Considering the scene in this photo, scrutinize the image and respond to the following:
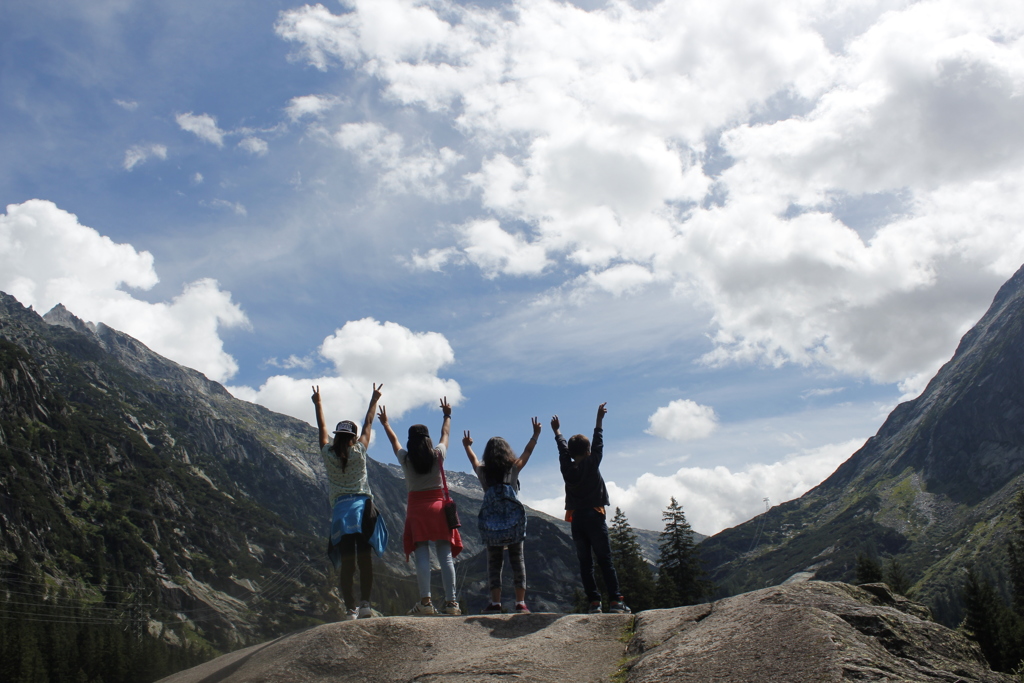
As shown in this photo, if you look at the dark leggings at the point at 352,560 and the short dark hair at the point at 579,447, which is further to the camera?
the short dark hair at the point at 579,447

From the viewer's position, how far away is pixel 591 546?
10883mm

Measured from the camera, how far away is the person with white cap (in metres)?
9.49

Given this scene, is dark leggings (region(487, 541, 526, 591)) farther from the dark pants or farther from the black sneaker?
the black sneaker

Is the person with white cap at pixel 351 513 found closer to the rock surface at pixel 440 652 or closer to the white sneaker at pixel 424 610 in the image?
the white sneaker at pixel 424 610

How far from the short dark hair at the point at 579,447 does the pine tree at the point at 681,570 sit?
116ft

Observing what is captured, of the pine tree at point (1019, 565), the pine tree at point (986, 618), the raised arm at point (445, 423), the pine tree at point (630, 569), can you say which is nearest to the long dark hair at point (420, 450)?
the raised arm at point (445, 423)

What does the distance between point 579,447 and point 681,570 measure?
37548 mm

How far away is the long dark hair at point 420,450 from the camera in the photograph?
10.1m

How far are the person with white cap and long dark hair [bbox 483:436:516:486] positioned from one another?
1.94 metres

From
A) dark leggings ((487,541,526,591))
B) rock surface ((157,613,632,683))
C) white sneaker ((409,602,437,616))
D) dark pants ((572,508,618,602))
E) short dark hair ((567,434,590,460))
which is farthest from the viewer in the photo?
short dark hair ((567,434,590,460))

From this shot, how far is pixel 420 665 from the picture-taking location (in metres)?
7.14

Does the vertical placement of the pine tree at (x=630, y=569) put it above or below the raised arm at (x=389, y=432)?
below

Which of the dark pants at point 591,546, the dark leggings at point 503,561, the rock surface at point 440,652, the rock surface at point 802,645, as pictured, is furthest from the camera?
the dark pants at point 591,546

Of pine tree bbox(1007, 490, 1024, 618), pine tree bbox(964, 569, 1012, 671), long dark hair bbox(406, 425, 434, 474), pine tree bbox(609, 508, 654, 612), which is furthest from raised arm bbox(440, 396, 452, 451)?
pine tree bbox(1007, 490, 1024, 618)
